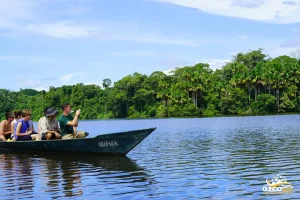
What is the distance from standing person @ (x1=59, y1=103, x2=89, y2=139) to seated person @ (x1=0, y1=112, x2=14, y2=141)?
3.82 meters

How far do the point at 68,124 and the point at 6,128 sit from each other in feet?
16.6

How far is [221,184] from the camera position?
1124cm

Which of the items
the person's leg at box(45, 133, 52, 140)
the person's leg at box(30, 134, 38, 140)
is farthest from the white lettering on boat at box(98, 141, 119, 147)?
the person's leg at box(30, 134, 38, 140)

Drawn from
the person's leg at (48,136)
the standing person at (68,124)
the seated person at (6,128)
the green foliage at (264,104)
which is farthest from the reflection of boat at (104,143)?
the green foliage at (264,104)

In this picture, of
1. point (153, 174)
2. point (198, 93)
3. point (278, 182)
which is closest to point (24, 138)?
point (153, 174)

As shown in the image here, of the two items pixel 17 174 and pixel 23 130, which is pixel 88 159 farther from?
pixel 23 130

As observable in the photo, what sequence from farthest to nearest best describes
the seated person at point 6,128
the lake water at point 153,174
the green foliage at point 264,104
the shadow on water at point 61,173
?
the green foliage at point 264,104 < the seated person at point 6,128 < the shadow on water at point 61,173 < the lake water at point 153,174

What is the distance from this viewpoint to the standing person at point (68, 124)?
17.1 meters

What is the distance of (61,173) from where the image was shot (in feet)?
46.3

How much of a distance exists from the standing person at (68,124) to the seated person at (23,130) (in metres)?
1.93

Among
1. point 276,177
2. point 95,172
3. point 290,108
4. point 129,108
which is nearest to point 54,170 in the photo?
point 95,172

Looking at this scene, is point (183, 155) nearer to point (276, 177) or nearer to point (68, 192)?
point (276, 177)

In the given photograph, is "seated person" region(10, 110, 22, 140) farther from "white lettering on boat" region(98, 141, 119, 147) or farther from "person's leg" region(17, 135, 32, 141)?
"white lettering on boat" region(98, 141, 119, 147)

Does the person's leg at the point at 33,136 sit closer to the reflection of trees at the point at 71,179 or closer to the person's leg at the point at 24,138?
the person's leg at the point at 24,138
